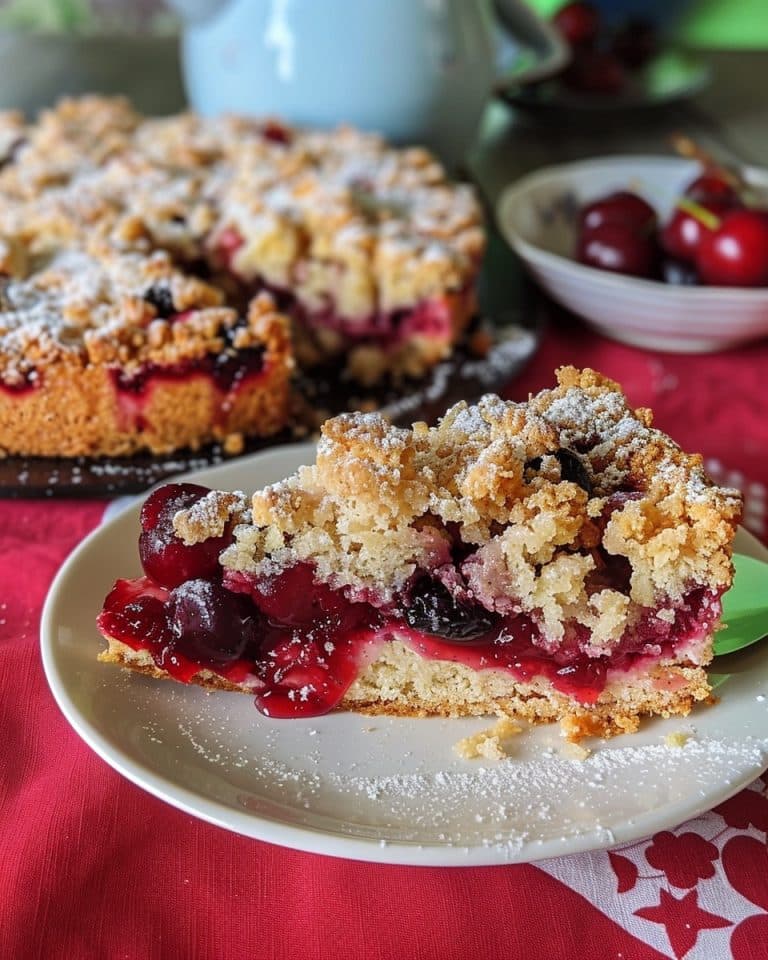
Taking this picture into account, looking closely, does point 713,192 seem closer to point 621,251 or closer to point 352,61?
point 621,251

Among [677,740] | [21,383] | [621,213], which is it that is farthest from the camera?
[621,213]

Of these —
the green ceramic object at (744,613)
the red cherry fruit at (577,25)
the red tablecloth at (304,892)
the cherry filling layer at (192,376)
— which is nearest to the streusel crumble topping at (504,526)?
the green ceramic object at (744,613)

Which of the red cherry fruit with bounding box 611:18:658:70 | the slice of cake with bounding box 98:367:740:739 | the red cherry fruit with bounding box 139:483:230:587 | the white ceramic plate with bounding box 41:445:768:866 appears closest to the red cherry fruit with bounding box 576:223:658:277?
the slice of cake with bounding box 98:367:740:739

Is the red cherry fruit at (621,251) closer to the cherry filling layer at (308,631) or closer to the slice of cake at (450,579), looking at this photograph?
the slice of cake at (450,579)

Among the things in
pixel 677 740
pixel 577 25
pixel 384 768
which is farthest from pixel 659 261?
pixel 577 25

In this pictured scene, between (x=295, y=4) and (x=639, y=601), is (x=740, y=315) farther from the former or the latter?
(x=295, y=4)

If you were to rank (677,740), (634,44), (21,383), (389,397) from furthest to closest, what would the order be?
(634,44) → (389,397) → (21,383) → (677,740)

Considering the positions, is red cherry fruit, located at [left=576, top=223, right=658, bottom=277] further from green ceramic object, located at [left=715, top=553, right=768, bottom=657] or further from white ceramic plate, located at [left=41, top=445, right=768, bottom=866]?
white ceramic plate, located at [left=41, top=445, right=768, bottom=866]
